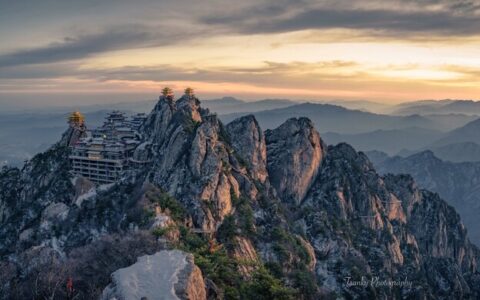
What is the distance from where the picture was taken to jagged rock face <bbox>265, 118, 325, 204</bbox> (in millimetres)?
116125

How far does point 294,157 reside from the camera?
117 metres

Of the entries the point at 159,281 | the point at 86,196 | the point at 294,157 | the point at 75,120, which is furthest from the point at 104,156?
the point at 159,281

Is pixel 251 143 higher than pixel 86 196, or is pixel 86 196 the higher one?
pixel 251 143

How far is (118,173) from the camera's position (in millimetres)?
91188

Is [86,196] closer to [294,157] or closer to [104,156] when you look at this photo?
[104,156]

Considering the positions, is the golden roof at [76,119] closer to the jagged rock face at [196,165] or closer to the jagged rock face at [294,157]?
the jagged rock face at [196,165]

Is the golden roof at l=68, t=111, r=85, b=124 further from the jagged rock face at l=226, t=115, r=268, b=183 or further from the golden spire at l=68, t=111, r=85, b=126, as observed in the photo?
the jagged rock face at l=226, t=115, r=268, b=183

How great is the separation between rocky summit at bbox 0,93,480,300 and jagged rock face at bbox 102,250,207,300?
108mm

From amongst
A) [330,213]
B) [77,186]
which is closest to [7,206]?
[77,186]

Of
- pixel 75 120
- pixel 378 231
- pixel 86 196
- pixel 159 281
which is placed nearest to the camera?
pixel 159 281

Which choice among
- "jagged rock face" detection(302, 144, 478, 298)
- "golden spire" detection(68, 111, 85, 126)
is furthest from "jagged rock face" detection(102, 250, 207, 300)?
"golden spire" detection(68, 111, 85, 126)

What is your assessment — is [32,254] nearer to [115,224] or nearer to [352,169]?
[115,224]

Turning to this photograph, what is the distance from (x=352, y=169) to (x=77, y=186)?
72124mm

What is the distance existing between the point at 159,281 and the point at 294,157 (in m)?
89.0
